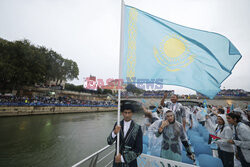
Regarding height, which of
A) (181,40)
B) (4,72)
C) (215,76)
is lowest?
(215,76)

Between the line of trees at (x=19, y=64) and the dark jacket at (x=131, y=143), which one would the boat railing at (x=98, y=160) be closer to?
the dark jacket at (x=131, y=143)

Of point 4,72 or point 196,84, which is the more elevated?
point 4,72

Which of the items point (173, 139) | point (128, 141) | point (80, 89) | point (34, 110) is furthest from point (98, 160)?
point (80, 89)

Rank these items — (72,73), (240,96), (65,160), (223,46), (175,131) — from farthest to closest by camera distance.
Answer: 1. (72,73)
2. (240,96)
3. (65,160)
4. (223,46)
5. (175,131)

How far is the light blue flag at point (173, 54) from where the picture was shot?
265cm

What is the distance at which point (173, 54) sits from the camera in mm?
2779

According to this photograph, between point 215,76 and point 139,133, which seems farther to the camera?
point 215,76

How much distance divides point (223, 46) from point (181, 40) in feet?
2.90

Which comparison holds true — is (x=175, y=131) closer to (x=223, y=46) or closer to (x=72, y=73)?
(x=223, y=46)

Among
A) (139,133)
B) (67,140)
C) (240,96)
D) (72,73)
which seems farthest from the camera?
(72,73)

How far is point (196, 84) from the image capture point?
2.67 metres

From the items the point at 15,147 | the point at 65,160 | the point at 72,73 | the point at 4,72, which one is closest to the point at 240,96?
the point at 65,160

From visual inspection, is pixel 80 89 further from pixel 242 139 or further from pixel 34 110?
pixel 242 139

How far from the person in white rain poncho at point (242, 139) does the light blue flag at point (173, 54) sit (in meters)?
0.70
